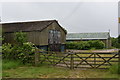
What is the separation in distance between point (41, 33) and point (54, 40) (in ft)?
13.4

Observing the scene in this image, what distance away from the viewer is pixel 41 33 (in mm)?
21000

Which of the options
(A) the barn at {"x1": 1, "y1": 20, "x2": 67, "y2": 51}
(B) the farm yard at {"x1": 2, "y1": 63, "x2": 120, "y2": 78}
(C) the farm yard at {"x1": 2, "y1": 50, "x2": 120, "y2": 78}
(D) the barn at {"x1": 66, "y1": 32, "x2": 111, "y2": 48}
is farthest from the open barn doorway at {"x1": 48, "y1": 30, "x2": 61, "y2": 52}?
(D) the barn at {"x1": 66, "y1": 32, "x2": 111, "y2": 48}

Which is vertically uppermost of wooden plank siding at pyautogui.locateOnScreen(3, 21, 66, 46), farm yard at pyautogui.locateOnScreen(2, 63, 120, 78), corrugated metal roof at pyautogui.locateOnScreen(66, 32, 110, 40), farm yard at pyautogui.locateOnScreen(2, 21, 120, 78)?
corrugated metal roof at pyautogui.locateOnScreen(66, 32, 110, 40)

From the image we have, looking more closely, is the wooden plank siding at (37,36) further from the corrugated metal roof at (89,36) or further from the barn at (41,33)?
the corrugated metal roof at (89,36)

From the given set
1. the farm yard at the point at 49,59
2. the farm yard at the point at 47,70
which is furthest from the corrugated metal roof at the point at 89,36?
the farm yard at the point at 47,70

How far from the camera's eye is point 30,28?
2170 centimetres

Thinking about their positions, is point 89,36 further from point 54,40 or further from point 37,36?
point 37,36

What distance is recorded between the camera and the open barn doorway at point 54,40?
76.5 ft

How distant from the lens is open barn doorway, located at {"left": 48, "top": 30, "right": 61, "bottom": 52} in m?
23.3

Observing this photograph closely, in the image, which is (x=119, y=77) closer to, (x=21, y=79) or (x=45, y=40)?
(x=21, y=79)

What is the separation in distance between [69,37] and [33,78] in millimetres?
41961

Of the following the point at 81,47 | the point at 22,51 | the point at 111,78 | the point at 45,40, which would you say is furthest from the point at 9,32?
the point at 81,47

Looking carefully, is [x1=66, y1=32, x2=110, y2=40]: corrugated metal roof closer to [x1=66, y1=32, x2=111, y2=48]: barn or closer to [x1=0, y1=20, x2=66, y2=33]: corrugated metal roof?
[x1=66, y1=32, x2=111, y2=48]: barn

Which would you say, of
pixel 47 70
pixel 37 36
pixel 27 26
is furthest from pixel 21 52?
pixel 27 26
